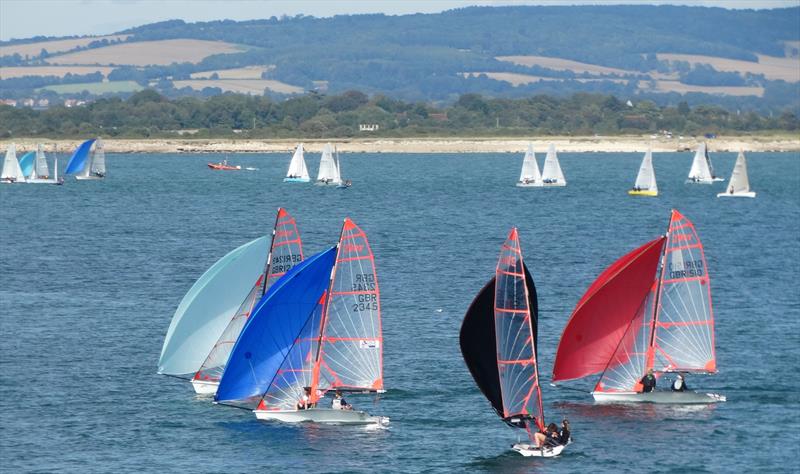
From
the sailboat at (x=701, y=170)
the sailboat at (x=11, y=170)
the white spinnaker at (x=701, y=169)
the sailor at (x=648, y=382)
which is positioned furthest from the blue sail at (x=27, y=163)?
the sailor at (x=648, y=382)

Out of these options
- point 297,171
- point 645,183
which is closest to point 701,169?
point 645,183

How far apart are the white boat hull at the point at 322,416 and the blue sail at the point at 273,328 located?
910 mm

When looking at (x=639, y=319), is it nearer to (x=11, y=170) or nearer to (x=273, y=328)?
(x=273, y=328)

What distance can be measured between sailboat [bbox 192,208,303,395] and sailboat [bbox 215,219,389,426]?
10.5ft

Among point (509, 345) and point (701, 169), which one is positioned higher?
point (509, 345)

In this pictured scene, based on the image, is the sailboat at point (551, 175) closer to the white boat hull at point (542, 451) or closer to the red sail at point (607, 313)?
the red sail at point (607, 313)

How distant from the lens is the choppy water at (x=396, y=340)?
135ft

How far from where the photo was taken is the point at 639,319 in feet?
153

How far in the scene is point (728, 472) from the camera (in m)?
39.8

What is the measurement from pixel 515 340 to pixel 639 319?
7.51 metres

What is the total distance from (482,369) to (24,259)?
50.5 meters

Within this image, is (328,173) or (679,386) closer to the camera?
(679,386)

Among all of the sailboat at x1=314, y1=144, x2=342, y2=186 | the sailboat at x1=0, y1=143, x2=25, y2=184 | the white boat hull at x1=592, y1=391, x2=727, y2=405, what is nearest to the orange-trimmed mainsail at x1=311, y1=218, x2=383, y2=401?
the white boat hull at x1=592, y1=391, x2=727, y2=405

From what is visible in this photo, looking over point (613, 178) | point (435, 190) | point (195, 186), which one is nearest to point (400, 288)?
point (435, 190)
